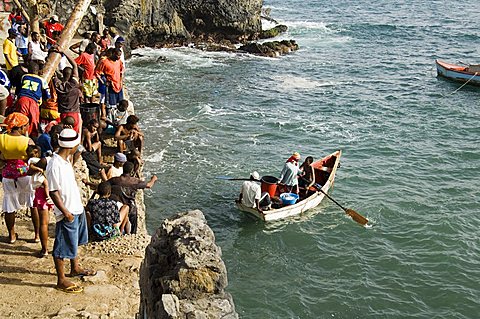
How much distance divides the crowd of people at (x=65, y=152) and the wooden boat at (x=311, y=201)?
4.32 m

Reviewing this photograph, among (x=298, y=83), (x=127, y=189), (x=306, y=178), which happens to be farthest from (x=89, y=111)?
(x=298, y=83)

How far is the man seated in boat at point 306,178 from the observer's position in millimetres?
16297

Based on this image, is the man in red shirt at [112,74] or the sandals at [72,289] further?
the man in red shirt at [112,74]

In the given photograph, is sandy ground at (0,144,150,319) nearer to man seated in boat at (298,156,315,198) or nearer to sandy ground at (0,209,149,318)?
sandy ground at (0,209,149,318)

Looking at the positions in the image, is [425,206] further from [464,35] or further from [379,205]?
[464,35]

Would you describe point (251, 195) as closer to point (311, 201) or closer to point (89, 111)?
point (311, 201)

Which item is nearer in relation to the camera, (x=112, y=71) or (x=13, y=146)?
(x=13, y=146)

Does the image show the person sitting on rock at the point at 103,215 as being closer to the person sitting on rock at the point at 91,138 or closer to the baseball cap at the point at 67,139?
the baseball cap at the point at 67,139

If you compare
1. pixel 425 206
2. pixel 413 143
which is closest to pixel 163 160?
pixel 425 206

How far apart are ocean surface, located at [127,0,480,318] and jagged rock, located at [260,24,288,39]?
4.44 meters

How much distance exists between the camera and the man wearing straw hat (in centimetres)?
627

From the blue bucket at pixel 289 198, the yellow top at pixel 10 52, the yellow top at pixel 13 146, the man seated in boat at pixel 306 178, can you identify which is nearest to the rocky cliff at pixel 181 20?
the yellow top at pixel 10 52

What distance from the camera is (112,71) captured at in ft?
43.8

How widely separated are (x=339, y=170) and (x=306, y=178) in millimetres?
3344
